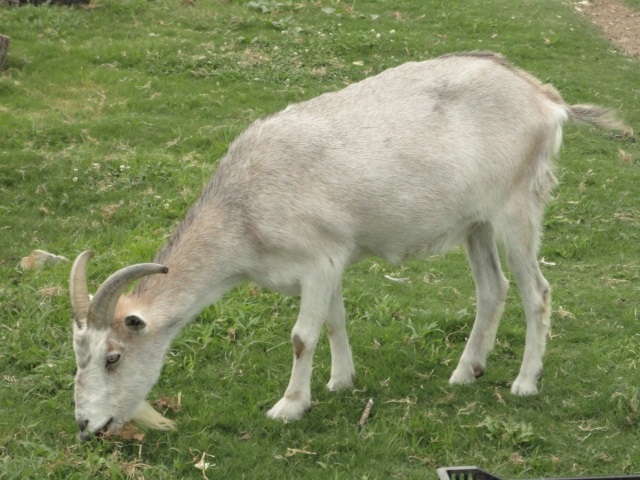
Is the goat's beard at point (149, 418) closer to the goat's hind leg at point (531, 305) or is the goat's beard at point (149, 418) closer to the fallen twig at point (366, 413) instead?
the fallen twig at point (366, 413)

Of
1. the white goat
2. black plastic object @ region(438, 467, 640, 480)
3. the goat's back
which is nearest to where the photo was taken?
black plastic object @ region(438, 467, 640, 480)

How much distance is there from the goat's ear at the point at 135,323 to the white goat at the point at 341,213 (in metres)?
0.01

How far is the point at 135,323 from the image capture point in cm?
549

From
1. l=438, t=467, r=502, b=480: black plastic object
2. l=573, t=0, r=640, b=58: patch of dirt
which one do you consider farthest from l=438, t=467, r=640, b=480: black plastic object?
l=573, t=0, r=640, b=58: patch of dirt

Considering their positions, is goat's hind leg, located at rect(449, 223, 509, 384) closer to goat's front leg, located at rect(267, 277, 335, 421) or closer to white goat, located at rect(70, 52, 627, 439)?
white goat, located at rect(70, 52, 627, 439)

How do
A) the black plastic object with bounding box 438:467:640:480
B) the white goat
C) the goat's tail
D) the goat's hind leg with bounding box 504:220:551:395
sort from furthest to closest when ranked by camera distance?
the goat's tail → the goat's hind leg with bounding box 504:220:551:395 → the white goat → the black plastic object with bounding box 438:467:640:480

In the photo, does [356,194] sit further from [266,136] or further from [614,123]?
[614,123]

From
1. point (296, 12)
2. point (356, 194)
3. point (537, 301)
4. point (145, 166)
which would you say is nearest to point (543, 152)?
point (537, 301)

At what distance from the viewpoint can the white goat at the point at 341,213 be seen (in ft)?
18.3

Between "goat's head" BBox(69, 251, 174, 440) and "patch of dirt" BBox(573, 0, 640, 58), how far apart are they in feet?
40.2

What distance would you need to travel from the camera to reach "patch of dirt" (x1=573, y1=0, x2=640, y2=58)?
52.6ft

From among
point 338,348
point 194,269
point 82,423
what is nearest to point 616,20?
point 338,348

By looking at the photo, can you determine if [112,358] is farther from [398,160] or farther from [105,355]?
[398,160]

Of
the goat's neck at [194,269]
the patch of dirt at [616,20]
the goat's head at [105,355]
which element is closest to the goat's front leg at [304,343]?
the goat's neck at [194,269]
